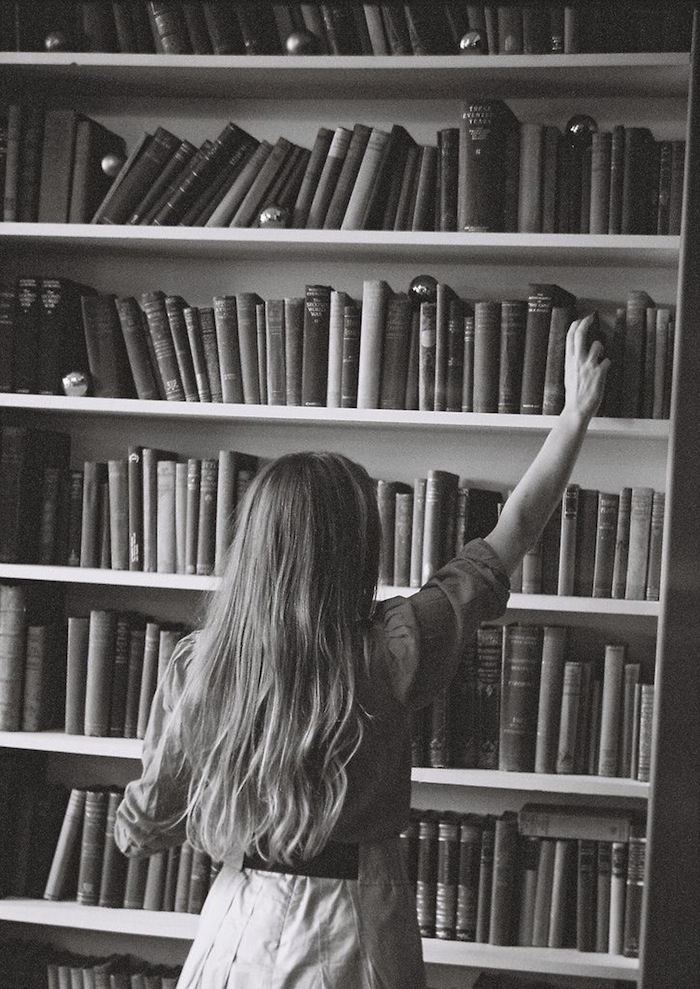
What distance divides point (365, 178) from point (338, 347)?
1.09 ft

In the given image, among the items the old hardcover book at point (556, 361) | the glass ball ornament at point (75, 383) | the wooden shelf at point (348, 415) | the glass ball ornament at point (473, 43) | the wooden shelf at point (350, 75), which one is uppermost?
the glass ball ornament at point (473, 43)

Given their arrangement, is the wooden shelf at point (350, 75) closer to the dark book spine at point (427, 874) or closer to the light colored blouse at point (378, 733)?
the light colored blouse at point (378, 733)

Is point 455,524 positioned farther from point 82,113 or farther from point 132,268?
point 82,113

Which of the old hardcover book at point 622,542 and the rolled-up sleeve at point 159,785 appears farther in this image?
the old hardcover book at point 622,542

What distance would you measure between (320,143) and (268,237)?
0.72 feet

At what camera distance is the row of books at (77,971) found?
2131mm

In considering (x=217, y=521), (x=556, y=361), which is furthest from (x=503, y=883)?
(x=556, y=361)

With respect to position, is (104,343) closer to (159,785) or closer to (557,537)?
(557,537)

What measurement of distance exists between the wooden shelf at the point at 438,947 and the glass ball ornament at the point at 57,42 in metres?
1.73

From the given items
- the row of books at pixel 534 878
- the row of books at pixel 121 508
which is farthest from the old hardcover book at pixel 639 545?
the row of books at pixel 121 508

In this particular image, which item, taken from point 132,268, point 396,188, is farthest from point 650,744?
point 132,268

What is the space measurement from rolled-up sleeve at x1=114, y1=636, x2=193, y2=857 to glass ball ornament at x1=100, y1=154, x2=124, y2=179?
1231mm

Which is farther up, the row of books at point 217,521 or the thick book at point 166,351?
the thick book at point 166,351

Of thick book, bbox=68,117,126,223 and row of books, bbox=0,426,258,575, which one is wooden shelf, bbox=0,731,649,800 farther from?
thick book, bbox=68,117,126,223
